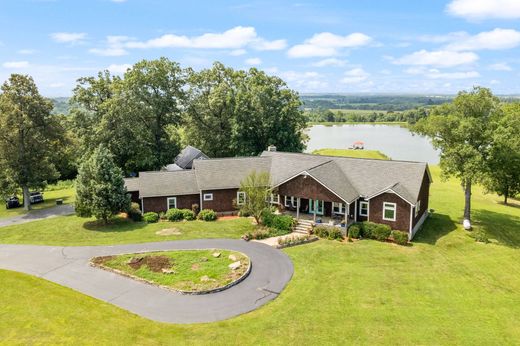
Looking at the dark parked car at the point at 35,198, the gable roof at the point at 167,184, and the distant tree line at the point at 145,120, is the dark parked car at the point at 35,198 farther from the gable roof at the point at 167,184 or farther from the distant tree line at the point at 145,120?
the gable roof at the point at 167,184

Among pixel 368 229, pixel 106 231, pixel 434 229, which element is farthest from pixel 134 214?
pixel 434 229

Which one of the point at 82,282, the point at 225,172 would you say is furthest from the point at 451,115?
the point at 82,282

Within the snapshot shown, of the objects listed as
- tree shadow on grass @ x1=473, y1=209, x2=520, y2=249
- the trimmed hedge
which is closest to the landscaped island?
the trimmed hedge

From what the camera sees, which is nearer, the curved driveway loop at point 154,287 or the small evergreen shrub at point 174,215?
the curved driveway loop at point 154,287

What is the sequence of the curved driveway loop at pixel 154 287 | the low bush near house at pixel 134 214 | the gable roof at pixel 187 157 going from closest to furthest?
1. the curved driveway loop at pixel 154 287
2. the low bush near house at pixel 134 214
3. the gable roof at pixel 187 157

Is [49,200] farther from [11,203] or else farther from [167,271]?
[167,271]

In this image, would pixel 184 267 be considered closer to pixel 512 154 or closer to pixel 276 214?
pixel 276 214

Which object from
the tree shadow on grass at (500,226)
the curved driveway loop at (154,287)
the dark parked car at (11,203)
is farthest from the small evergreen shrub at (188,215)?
the tree shadow on grass at (500,226)

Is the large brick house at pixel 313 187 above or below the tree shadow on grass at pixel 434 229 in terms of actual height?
above
